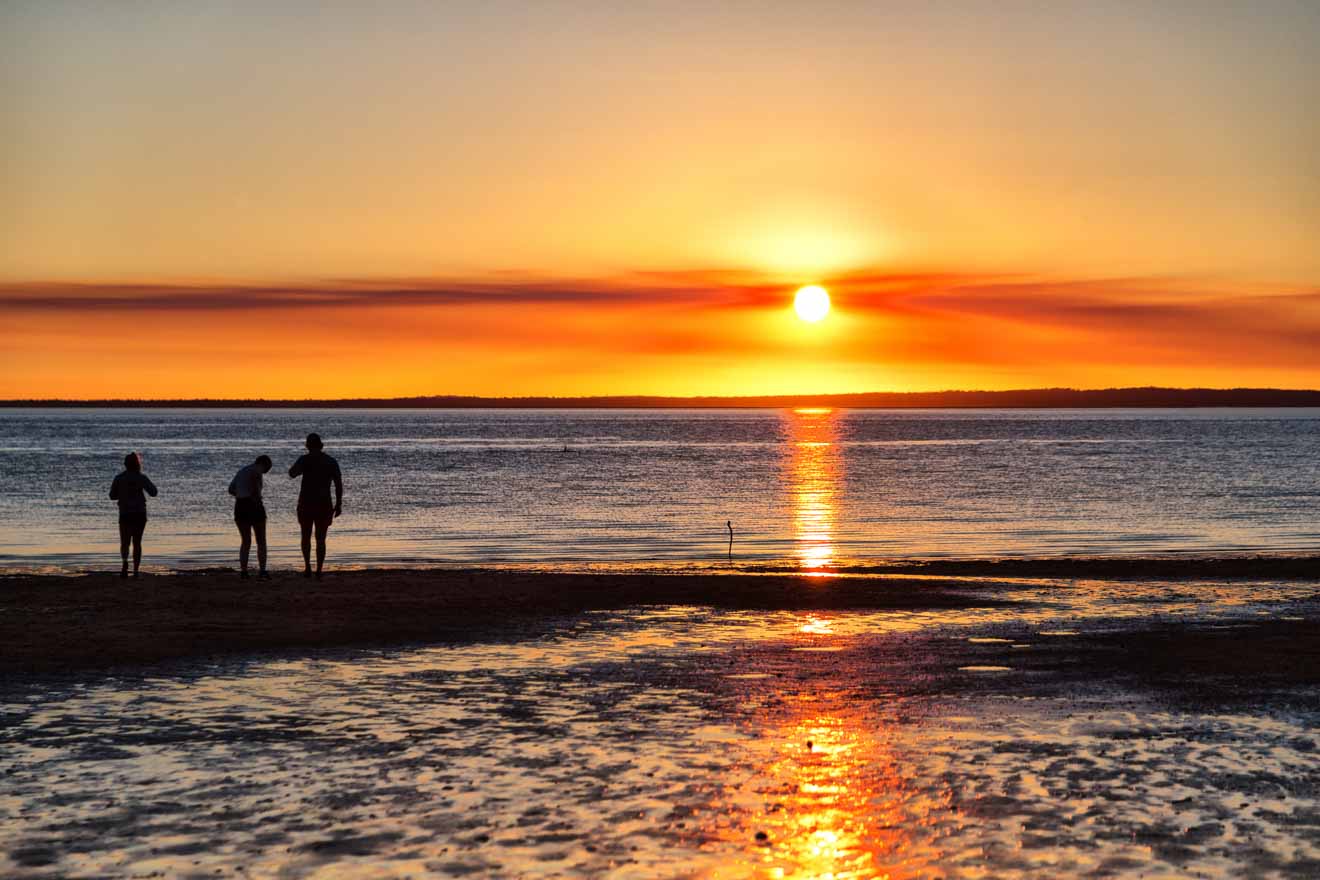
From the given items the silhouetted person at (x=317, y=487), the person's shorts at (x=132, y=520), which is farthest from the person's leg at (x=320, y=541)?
the person's shorts at (x=132, y=520)

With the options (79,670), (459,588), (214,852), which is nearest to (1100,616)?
(459,588)

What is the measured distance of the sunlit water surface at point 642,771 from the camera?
25.7ft

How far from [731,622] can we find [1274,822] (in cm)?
1040

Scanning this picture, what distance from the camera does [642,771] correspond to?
32.1ft

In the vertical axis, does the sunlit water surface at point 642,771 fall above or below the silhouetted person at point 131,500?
below

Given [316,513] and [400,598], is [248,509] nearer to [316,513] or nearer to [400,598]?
[316,513]

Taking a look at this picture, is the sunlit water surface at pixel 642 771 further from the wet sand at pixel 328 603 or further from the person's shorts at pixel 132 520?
the person's shorts at pixel 132 520

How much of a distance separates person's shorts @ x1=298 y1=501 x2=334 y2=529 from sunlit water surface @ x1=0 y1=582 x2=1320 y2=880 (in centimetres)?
773

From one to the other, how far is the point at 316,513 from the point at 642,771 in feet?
45.4

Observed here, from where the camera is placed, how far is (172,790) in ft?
30.3

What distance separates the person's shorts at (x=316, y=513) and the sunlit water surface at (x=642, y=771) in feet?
25.3

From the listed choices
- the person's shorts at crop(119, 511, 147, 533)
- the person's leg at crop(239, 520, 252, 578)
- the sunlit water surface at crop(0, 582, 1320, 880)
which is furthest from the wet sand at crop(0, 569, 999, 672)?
the sunlit water surface at crop(0, 582, 1320, 880)

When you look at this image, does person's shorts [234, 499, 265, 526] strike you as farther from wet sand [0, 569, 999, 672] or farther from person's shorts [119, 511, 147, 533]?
person's shorts [119, 511, 147, 533]

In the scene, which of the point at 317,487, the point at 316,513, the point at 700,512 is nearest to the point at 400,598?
the point at 316,513
